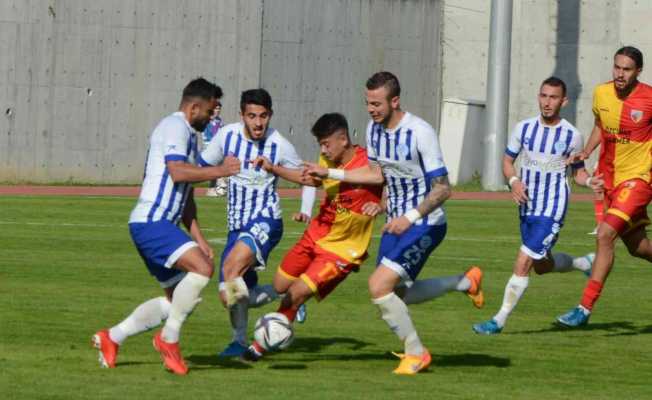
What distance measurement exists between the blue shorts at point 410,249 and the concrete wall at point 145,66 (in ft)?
77.9

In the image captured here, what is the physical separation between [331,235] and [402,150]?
3.41 feet

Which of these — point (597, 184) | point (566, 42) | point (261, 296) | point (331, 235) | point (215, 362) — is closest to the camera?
point (215, 362)

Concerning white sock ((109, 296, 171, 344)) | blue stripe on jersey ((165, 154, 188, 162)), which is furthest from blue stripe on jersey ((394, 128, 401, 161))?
white sock ((109, 296, 171, 344))

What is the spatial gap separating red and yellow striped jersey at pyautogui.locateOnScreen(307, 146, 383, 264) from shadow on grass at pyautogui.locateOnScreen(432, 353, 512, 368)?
94cm

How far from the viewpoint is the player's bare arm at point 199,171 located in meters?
10.3

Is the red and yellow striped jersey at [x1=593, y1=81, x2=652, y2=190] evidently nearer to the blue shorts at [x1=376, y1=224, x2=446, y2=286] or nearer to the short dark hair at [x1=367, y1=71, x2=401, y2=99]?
the blue shorts at [x1=376, y1=224, x2=446, y2=286]

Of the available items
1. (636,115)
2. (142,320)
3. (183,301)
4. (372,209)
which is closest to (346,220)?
(372,209)

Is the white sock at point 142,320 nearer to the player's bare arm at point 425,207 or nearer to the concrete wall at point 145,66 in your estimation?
the player's bare arm at point 425,207

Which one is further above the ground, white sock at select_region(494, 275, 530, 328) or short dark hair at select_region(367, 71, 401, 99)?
short dark hair at select_region(367, 71, 401, 99)

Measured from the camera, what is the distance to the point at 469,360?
1148cm

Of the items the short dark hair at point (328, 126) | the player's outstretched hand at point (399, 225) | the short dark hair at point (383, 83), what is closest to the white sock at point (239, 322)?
the short dark hair at point (328, 126)

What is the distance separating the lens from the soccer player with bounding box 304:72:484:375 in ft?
35.0

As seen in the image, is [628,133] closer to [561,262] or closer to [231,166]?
[561,262]

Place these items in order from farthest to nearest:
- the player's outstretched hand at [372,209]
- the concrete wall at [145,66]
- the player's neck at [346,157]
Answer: the concrete wall at [145,66] < the player's neck at [346,157] < the player's outstretched hand at [372,209]
